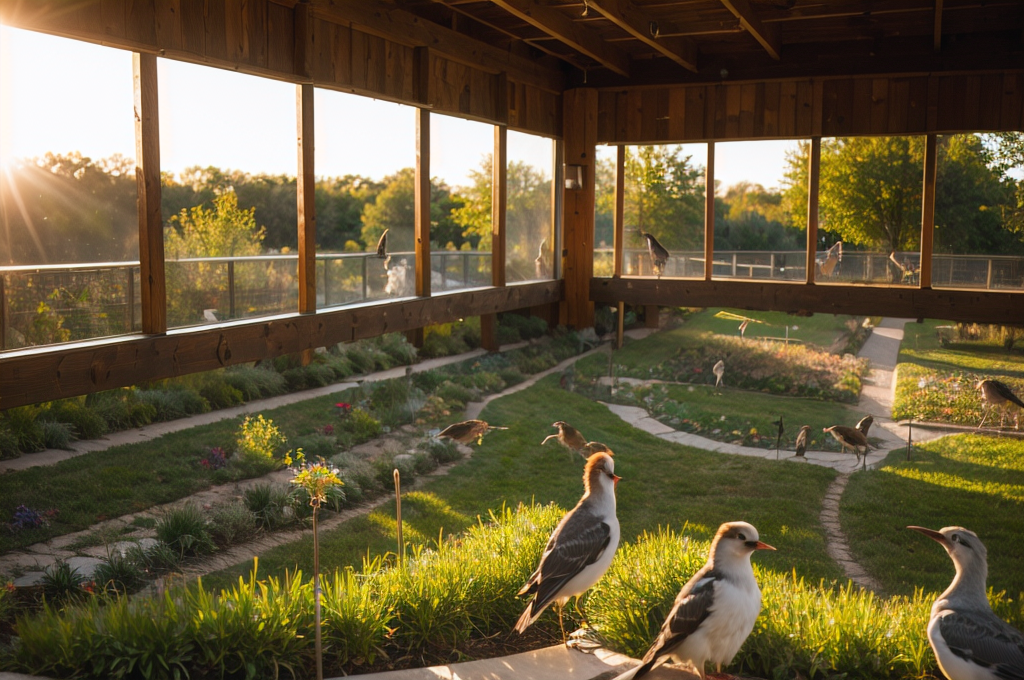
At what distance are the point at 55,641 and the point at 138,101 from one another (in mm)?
3928

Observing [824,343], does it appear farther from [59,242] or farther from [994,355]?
[59,242]

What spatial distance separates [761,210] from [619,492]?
5.25m

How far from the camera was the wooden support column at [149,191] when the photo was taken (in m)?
6.59

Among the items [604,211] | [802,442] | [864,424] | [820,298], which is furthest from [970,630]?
[604,211]

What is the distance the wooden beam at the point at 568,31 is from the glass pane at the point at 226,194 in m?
2.50

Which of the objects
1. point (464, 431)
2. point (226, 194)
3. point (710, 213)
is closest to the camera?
point (226, 194)

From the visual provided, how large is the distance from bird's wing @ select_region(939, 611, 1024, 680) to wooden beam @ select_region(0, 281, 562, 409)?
5509 millimetres

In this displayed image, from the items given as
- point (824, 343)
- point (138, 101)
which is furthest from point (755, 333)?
point (138, 101)

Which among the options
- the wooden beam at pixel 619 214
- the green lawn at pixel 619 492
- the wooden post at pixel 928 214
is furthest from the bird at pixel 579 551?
the wooden beam at pixel 619 214

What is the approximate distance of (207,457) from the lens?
867 centimetres

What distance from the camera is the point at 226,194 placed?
26.0 feet

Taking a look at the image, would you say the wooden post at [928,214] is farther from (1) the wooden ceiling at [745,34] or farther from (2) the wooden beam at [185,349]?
(2) the wooden beam at [185,349]

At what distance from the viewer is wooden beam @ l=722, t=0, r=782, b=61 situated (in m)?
8.96

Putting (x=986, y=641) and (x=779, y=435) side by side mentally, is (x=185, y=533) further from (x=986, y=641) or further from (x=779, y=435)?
(x=779, y=435)
